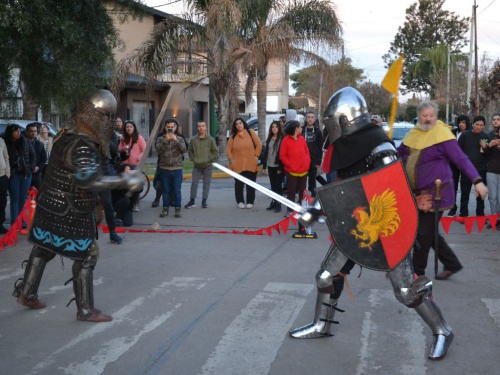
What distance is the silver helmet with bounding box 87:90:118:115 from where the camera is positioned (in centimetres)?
534

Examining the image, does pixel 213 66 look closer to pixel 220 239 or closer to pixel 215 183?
pixel 215 183

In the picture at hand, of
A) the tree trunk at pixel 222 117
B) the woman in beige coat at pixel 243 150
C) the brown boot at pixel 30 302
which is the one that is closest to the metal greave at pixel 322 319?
the brown boot at pixel 30 302

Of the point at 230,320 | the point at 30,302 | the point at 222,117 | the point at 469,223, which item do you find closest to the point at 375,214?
the point at 230,320

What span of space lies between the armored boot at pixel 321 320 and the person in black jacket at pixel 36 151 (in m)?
6.78

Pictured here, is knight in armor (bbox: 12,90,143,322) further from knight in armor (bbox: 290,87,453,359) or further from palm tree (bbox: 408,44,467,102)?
palm tree (bbox: 408,44,467,102)

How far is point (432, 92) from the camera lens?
53688 millimetres

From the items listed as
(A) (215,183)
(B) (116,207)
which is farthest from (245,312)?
(A) (215,183)

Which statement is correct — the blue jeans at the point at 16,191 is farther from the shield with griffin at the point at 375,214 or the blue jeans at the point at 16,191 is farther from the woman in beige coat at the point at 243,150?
the shield with griffin at the point at 375,214

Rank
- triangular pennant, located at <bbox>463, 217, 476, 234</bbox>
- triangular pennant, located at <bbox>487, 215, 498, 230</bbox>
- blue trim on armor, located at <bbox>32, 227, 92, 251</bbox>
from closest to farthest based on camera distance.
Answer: blue trim on armor, located at <bbox>32, 227, 92, 251</bbox>
triangular pennant, located at <bbox>463, 217, 476, 234</bbox>
triangular pennant, located at <bbox>487, 215, 498, 230</bbox>

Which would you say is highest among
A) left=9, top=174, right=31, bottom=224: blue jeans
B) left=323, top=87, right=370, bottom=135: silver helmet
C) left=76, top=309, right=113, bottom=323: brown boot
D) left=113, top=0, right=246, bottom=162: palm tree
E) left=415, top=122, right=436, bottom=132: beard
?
left=113, top=0, right=246, bottom=162: palm tree

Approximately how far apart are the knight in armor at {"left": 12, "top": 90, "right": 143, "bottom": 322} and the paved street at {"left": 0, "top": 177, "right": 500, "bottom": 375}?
1.49 feet


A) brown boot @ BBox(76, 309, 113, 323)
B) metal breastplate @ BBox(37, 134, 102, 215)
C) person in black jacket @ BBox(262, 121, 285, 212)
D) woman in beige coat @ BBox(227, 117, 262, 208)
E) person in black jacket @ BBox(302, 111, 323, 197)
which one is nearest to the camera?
metal breastplate @ BBox(37, 134, 102, 215)

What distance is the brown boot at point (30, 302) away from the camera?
5.72 meters

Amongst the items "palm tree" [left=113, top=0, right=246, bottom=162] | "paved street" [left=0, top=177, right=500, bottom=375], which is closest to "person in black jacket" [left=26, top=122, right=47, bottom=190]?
"paved street" [left=0, top=177, right=500, bottom=375]
